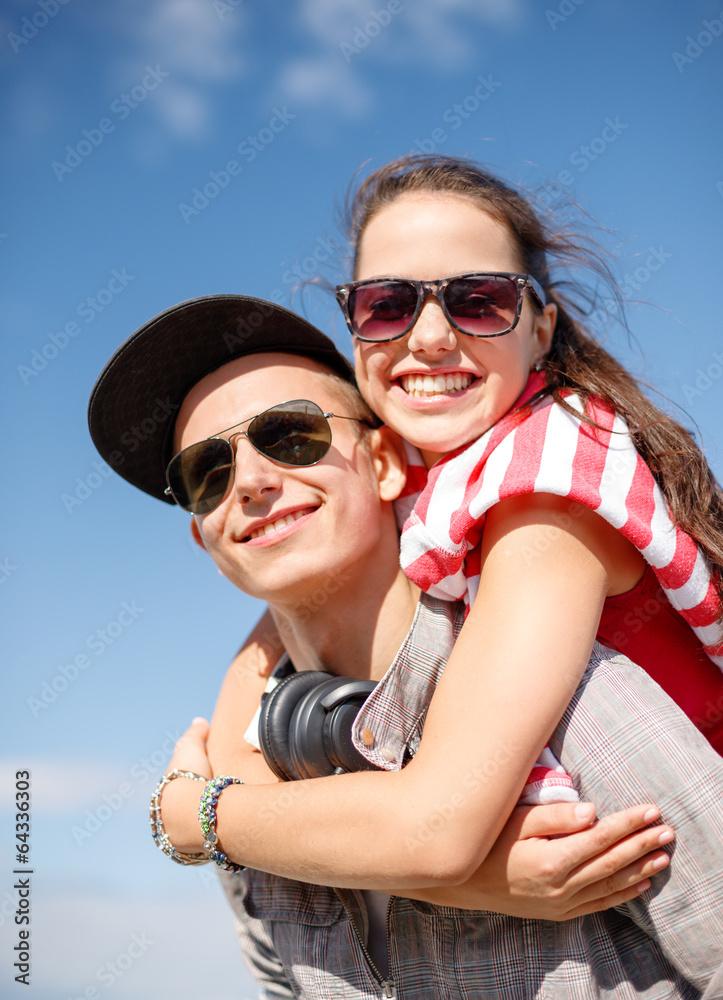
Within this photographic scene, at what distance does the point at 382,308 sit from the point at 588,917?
2099mm

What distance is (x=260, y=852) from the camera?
271cm

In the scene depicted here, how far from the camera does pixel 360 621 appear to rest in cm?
335

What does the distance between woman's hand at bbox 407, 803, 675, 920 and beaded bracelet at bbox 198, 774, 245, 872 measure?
1024mm

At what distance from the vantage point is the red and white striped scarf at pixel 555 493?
234 cm

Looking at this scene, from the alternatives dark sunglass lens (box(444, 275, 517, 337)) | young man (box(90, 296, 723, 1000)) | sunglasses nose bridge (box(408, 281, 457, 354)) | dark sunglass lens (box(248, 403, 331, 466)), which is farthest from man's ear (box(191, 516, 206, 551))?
dark sunglass lens (box(444, 275, 517, 337))

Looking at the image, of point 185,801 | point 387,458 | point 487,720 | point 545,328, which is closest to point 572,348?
point 545,328

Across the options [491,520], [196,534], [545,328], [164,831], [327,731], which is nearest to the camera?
[491,520]

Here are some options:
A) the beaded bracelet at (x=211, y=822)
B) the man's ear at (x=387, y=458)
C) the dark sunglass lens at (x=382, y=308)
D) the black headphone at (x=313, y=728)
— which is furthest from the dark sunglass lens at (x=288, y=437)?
the beaded bracelet at (x=211, y=822)

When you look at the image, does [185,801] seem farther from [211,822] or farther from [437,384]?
[437,384]

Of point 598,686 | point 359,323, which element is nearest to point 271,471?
point 359,323

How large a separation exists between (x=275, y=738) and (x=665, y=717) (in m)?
1.32

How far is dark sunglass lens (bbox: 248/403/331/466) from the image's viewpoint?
10.5 feet

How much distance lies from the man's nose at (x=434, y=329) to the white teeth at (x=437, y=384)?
3.8 inches

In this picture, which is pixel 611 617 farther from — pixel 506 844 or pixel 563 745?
pixel 506 844
